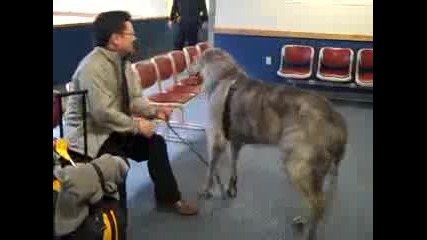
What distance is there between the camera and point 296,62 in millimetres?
4500

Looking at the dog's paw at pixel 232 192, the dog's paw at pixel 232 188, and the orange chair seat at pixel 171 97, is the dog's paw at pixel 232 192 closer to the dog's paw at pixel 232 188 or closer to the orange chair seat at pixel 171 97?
the dog's paw at pixel 232 188

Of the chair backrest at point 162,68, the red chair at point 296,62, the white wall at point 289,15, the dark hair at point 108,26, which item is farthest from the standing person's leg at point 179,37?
the dark hair at point 108,26

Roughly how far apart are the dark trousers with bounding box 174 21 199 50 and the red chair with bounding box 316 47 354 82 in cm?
127

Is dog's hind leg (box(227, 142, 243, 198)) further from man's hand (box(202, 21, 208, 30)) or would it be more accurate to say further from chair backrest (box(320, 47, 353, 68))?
man's hand (box(202, 21, 208, 30))

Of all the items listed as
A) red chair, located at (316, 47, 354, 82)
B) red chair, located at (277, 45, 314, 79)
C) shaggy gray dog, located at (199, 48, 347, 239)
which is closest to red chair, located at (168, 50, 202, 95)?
shaggy gray dog, located at (199, 48, 347, 239)

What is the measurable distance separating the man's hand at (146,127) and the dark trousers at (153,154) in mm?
46

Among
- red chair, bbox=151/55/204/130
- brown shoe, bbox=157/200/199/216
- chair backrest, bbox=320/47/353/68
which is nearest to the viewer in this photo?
brown shoe, bbox=157/200/199/216

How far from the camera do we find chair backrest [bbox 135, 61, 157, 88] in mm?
3451

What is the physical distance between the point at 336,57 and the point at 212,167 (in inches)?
82.6

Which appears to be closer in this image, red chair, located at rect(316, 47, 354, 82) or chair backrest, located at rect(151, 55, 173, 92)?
chair backrest, located at rect(151, 55, 173, 92)

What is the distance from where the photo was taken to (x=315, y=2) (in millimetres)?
4641

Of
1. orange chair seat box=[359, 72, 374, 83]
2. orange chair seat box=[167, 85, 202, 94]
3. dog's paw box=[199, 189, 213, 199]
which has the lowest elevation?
dog's paw box=[199, 189, 213, 199]
